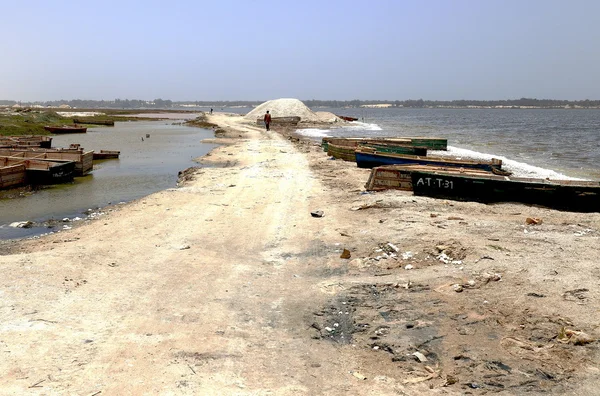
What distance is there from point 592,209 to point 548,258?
576 centimetres

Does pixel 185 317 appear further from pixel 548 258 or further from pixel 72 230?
pixel 72 230

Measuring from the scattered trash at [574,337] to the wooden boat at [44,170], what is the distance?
62.6 ft

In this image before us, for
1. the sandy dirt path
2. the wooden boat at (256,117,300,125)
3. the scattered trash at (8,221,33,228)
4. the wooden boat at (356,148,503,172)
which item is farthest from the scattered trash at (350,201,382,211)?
the wooden boat at (256,117,300,125)

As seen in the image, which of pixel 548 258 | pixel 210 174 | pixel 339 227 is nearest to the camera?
pixel 548 258

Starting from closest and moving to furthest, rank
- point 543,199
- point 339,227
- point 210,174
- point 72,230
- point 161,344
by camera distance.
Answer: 1. point 161,344
2. point 339,227
3. point 72,230
4. point 543,199
5. point 210,174

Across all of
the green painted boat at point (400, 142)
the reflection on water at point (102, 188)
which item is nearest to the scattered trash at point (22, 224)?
the reflection on water at point (102, 188)

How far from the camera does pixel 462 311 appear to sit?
6.38 metres

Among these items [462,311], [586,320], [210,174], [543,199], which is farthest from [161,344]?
[210,174]

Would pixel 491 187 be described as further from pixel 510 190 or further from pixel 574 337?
pixel 574 337

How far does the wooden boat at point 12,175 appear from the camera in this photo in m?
18.1

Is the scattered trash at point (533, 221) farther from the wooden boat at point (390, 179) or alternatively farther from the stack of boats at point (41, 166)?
the stack of boats at point (41, 166)

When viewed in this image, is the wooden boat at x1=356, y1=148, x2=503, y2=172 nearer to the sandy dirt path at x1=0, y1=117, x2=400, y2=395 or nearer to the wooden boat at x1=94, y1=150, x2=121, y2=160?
the sandy dirt path at x1=0, y1=117, x2=400, y2=395

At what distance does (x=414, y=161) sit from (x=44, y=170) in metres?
14.7

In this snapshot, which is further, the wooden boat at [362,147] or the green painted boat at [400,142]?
the green painted boat at [400,142]
